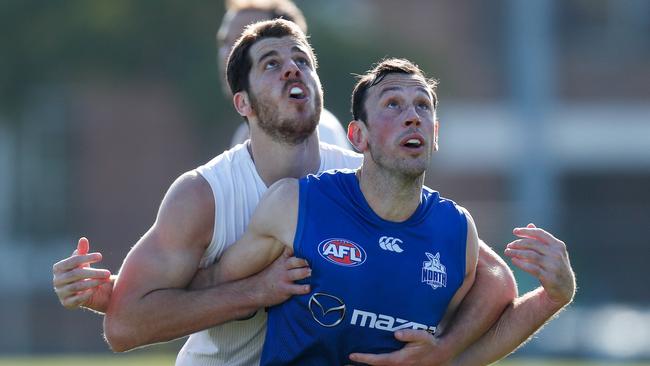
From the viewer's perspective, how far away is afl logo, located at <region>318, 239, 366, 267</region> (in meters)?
5.70

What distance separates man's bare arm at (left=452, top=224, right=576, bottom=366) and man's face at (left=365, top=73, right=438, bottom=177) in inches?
20.5

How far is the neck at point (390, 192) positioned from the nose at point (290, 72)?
1.91 feet

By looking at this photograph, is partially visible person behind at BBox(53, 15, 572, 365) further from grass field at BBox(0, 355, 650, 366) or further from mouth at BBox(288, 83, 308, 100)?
grass field at BBox(0, 355, 650, 366)

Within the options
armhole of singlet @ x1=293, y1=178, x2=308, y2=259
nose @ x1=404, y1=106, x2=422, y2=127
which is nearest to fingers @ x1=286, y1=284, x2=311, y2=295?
armhole of singlet @ x1=293, y1=178, x2=308, y2=259

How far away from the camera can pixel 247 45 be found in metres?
6.32

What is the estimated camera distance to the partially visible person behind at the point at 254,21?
24.7 feet

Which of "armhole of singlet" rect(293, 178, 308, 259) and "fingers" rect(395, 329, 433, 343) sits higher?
"armhole of singlet" rect(293, 178, 308, 259)

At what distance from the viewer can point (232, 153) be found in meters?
6.33

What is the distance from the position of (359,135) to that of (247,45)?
813 millimetres

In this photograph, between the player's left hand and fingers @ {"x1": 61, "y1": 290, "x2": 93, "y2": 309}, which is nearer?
the player's left hand

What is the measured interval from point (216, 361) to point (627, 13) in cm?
2788

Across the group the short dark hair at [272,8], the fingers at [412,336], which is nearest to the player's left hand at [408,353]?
the fingers at [412,336]

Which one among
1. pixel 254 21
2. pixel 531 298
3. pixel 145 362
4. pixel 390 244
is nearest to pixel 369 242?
pixel 390 244

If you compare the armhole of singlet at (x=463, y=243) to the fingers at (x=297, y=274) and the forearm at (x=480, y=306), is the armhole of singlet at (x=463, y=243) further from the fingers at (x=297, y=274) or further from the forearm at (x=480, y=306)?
the fingers at (x=297, y=274)
